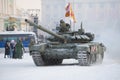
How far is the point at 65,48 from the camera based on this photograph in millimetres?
23047

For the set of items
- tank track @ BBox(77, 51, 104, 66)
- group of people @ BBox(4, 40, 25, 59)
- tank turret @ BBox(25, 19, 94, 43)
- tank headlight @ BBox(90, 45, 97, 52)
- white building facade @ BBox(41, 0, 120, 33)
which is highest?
white building facade @ BBox(41, 0, 120, 33)

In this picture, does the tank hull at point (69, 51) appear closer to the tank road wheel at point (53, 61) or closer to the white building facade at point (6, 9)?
the tank road wheel at point (53, 61)

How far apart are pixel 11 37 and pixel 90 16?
40.3 feet

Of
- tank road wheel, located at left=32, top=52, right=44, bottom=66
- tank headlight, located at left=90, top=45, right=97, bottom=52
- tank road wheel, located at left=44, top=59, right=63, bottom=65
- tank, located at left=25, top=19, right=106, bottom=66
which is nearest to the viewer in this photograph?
tank, located at left=25, top=19, right=106, bottom=66

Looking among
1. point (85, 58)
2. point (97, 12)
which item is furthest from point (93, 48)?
point (97, 12)

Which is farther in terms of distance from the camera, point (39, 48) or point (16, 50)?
point (16, 50)

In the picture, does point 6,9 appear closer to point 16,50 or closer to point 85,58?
point 16,50

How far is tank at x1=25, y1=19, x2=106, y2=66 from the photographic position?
73.7 ft

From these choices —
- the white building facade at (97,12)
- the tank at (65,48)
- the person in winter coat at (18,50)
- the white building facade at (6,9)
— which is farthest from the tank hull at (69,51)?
the white building facade at (6,9)

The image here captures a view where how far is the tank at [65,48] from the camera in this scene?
2245 cm

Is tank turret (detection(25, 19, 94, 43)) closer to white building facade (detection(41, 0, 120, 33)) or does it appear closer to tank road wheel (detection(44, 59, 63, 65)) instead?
tank road wheel (detection(44, 59, 63, 65))

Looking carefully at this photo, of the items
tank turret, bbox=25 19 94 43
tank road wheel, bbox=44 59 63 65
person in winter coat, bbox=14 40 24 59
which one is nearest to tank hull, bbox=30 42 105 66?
tank turret, bbox=25 19 94 43

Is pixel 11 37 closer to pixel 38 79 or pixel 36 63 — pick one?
pixel 36 63

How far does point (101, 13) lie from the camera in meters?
37.8
